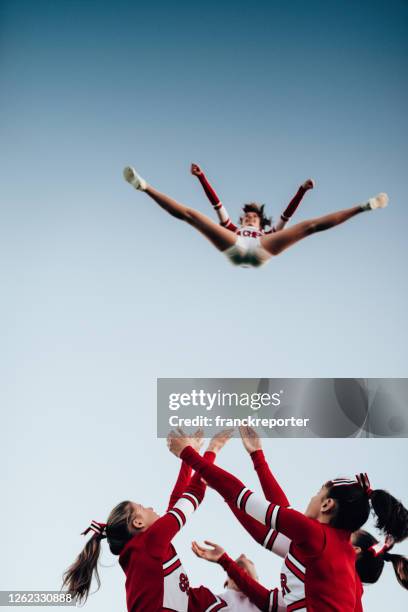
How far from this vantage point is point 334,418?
2480 mm

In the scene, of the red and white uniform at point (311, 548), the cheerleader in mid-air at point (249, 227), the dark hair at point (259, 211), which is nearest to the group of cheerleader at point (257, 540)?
the red and white uniform at point (311, 548)

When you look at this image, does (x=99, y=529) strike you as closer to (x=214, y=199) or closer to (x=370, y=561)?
(x=370, y=561)

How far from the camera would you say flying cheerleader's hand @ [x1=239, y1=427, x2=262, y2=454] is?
7.18 ft

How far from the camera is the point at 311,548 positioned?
5.36 feet

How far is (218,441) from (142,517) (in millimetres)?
360

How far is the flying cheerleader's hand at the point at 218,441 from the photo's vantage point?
2.17 m

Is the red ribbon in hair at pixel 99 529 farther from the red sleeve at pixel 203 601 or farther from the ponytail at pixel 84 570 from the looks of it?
the red sleeve at pixel 203 601

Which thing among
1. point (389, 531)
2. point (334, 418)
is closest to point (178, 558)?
point (389, 531)

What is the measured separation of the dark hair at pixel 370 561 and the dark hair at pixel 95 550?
0.68 metres

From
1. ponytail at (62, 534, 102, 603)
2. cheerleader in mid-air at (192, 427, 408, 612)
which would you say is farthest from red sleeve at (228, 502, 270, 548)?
ponytail at (62, 534, 102, 603)

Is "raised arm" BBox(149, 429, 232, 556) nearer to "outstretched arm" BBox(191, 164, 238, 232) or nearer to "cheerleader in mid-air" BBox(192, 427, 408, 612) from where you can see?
"cheerleader in mid-air" BBox(192, 427, 408, 612)

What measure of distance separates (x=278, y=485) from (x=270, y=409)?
39 cm

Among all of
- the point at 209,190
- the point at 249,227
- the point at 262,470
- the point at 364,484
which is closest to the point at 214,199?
the point at 209,190

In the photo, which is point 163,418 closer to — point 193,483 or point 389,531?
point 193,483
